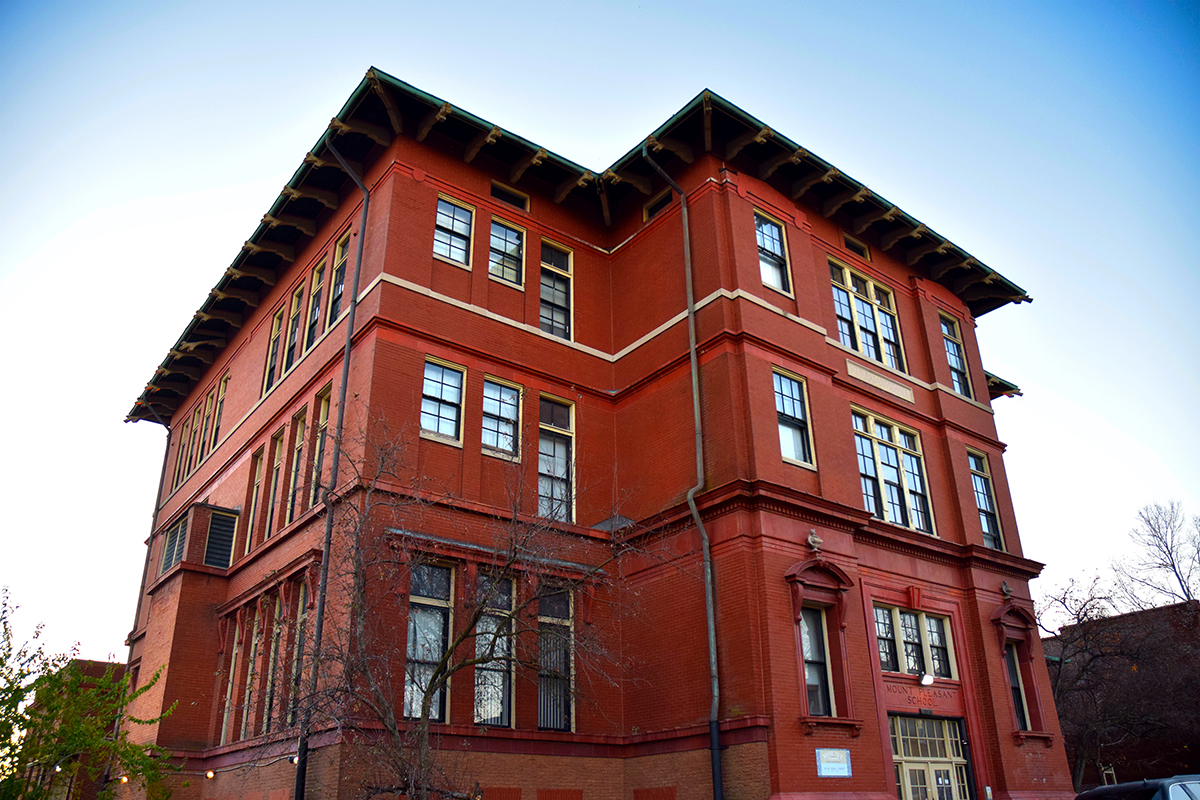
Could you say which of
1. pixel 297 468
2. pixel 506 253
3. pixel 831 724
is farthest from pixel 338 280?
pixel 831 724

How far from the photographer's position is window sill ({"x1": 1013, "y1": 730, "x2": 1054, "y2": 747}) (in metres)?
20.4

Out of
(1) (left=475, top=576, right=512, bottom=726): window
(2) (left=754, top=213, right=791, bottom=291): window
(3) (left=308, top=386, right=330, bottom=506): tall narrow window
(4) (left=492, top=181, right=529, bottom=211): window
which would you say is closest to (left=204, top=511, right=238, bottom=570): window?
(3) (left=308, top=386, right=330, bottom=506): tall narrow window

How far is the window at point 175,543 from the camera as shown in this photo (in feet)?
73.9

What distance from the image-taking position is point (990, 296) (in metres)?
27.5

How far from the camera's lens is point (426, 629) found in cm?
1688

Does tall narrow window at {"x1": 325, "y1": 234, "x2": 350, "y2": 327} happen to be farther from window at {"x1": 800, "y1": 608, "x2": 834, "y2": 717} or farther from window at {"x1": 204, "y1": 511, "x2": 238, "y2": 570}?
window at {"x1": 800, "y1": 608, "x2": 834, "y2": 717}

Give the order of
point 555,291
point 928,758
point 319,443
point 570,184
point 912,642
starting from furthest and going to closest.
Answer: point 570,184 → point 555,291 → point 912,642 → point 319,443 → point 928,758

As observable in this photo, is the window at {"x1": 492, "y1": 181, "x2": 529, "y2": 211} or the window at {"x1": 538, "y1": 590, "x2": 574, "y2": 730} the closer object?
the window at {"x1": 538, "y1": 590, "x2": 574, "y2": 730}

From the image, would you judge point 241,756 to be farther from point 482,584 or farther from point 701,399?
point 701,399

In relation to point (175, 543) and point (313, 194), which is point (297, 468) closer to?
point (175, 543)

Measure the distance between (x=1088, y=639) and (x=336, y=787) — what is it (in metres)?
28.6

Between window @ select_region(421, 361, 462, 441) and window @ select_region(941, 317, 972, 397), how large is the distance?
14096 mm

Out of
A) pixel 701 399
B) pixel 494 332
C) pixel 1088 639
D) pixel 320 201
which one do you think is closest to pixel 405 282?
pixel 494 332

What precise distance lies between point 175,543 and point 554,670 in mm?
11710
